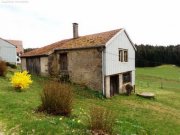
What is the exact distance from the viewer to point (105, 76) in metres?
24.8

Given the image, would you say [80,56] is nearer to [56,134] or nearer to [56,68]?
[56,68]

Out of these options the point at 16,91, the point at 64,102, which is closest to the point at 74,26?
the point at 16,91

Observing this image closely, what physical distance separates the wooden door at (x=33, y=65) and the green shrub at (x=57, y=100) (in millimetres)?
19133

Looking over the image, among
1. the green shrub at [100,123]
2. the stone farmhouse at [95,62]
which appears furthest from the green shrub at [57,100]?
the stone farmhouse at [95,62]

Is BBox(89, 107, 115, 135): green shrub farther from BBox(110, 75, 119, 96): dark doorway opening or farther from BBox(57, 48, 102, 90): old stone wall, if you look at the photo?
BBox(110, 75, 119, 96): dark doorway opening

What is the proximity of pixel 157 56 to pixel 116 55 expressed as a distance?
63592 mm

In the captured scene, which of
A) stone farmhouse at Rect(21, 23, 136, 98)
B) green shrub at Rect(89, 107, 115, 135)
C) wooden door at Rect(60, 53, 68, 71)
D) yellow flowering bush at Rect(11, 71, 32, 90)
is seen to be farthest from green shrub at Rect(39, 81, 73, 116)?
wooden door at Rect(60, 53, 68, 71)

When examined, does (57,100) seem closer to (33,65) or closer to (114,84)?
(114,84)

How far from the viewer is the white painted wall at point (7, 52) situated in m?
41.8

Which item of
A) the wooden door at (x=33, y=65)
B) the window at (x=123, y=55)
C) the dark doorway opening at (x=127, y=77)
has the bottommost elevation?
the dark doorway opening at (x=127, y=77)

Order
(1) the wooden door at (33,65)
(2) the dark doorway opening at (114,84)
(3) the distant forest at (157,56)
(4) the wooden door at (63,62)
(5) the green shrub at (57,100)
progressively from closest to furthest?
(5) the green shrub at (57,100) < (2) the dark doorway opening at (114,84) < (4) the wooden door at (63,62) < (1) the wooden door at (33,65) < (3) the distant forest at (157,56)

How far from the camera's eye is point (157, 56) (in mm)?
87312

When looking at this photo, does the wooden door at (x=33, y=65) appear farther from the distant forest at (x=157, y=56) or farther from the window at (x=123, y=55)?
the distant forest at (x=157, y=56)

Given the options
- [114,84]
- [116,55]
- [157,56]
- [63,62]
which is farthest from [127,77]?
[157,56]
